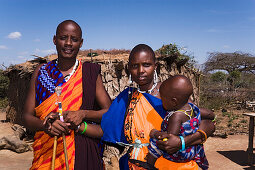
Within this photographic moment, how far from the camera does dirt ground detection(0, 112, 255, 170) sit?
6898 mm

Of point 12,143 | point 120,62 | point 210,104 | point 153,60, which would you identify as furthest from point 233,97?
point 153,60

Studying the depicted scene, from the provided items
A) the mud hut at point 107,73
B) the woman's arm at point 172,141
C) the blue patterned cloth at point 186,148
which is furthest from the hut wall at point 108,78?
the woman's arm at point 172,141

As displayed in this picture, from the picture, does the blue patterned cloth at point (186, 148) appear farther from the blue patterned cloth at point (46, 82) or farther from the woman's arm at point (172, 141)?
the blue patterned cloth at point (46, 82)

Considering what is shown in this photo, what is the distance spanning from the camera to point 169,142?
4.84ft

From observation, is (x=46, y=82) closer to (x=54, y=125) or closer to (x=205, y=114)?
(x=54, y=125)

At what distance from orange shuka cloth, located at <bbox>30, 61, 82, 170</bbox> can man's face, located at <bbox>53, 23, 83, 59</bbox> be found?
24 cm

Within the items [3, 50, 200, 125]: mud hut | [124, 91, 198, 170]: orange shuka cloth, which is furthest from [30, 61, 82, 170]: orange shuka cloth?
[3, 50, 200, 125]: mud hut

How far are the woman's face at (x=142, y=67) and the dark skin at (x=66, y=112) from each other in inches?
16.3

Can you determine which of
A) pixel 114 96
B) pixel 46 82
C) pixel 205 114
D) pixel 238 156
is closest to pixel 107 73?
pixel 114 96

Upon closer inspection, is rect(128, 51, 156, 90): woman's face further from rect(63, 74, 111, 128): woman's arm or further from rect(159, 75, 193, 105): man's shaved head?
rect(63, 74, 111, 128): woman's arm

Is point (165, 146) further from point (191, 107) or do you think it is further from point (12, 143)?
point (12, 143)

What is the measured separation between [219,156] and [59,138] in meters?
7.26

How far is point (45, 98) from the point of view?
75.4 inches

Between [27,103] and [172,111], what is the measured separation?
122 cm
